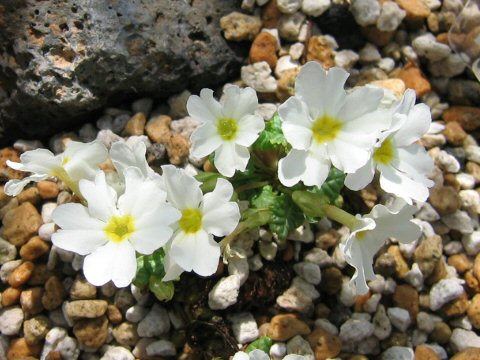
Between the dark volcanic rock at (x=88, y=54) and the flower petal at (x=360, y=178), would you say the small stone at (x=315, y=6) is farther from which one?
the flower petal at (x=360, y=178)

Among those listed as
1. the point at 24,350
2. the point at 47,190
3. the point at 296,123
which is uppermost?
the point at 296,123

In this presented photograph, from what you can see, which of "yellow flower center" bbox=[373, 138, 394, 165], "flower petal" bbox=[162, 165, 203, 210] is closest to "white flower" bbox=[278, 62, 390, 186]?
"yellow flower center" bbox=[373, 138, 394, 165]

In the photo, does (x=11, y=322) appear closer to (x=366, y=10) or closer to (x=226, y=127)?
(x=226, y=127)

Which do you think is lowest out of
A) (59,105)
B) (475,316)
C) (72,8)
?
(475,316)

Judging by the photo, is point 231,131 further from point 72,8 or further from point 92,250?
point 72,8

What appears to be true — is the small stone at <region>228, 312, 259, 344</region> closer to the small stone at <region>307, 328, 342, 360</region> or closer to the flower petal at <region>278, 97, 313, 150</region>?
the small stone at <region>307, 328, 342, 360</region>

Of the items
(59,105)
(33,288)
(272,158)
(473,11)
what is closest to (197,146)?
(272,158)

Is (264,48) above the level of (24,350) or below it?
above

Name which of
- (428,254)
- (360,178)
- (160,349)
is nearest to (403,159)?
(360,178)
